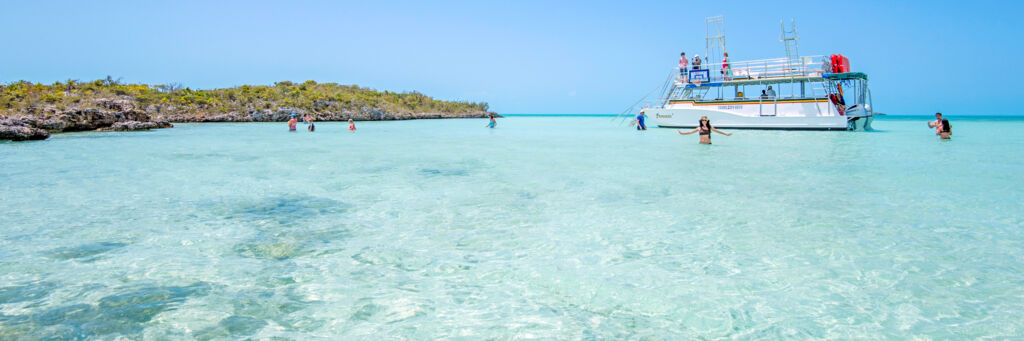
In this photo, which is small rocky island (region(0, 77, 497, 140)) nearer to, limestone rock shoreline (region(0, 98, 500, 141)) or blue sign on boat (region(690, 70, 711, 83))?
limestone rock shoreline (region(0, 98, 500, 141))

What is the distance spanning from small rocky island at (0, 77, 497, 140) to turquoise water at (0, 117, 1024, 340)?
2160cm

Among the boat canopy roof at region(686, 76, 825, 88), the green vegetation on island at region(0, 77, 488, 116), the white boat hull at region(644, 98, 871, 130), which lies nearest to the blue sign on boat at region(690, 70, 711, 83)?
the boat canopy roof at region(686, 76, 825, 88)

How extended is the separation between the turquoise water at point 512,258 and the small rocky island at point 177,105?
21.6 metres

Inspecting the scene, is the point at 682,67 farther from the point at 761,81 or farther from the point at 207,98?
the point at 207,98

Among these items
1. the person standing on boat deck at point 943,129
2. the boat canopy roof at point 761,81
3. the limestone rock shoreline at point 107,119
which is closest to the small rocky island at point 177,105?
the limestone rock shoreline at point 107,119

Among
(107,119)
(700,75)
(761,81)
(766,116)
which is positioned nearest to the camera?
(766,116)

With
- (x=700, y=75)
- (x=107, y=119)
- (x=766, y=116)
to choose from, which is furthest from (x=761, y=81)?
(x=107, y=119)

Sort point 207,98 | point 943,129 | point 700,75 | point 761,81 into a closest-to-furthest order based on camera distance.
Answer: point 943,129 → point 761,81 → point 700,75 → point 207,98

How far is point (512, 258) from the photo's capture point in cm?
465

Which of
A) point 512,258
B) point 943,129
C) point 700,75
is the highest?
point 700,75

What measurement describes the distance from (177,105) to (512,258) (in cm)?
6114

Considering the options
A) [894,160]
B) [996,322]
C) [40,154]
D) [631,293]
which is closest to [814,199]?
[996,322]

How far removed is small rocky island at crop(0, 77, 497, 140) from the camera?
29.8m

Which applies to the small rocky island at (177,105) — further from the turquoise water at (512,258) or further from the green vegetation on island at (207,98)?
the turquoise water at (512,258)
